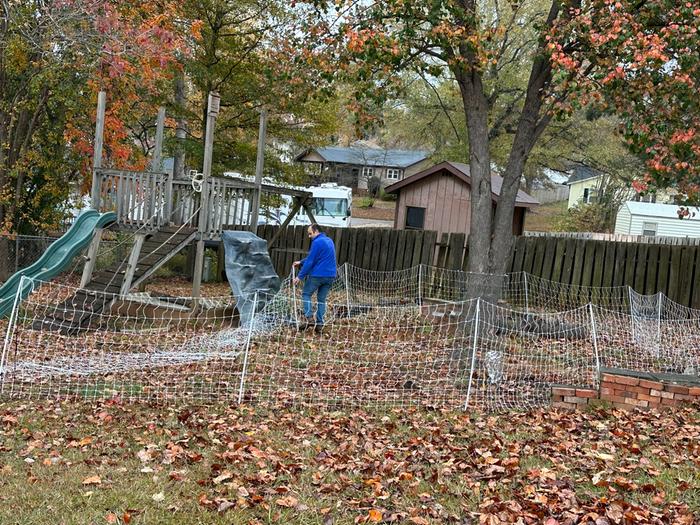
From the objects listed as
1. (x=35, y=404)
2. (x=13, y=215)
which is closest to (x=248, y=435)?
(x=35, y=404)

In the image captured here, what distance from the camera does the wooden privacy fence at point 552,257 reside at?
13.8 metres

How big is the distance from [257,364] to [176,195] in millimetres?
5165

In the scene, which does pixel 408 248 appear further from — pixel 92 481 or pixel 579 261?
pixel 92 481

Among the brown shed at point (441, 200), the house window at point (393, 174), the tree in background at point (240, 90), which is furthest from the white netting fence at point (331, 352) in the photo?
the house window at point (393, 174)

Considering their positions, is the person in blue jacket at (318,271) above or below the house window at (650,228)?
below

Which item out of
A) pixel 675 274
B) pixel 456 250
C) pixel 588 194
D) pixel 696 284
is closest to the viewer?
pixel 696 284

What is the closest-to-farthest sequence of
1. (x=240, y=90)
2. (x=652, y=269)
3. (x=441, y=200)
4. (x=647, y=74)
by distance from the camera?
(x=647, y=74)
(x=652, y=269)
(x=240, y=90)
(x=441, y=200)

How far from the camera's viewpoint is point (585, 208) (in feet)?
119

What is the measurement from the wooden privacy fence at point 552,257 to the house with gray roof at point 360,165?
1261 inches

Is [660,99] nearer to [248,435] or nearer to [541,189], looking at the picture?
[248,435]

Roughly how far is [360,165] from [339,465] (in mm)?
Result: 46086

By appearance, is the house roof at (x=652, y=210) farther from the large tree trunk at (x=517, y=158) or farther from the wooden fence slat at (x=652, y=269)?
the large tree trunk at (x=517, y=158)

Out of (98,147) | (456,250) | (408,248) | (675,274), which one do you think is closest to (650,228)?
(675,274)

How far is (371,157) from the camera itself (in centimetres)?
5044
